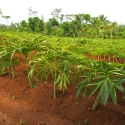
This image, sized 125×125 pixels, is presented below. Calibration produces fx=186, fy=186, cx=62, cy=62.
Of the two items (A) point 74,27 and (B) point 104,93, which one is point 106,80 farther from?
(A) point 74,27

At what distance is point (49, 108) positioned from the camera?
2639 mm

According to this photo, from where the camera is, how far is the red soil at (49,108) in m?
2.40

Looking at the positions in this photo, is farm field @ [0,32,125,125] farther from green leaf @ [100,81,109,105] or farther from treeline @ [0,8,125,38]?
treeline @ [0,8,125,38]

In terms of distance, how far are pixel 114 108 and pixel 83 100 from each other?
445 millimetres

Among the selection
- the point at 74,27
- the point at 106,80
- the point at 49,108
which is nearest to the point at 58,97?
the point at 49,108

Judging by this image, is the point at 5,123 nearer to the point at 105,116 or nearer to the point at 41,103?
the point at 41,103

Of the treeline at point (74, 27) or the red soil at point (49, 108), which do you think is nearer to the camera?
the red soil at point (49, 108)

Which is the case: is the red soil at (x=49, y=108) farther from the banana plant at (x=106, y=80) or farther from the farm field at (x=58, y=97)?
the banana plant at (x=106, y=80)

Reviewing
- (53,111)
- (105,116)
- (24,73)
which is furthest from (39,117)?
(24,73)

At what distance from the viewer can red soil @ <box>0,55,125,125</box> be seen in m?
2.40

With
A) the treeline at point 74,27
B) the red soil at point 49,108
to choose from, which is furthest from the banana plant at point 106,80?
the treeline at point 74,27

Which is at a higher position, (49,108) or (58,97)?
(58,97)

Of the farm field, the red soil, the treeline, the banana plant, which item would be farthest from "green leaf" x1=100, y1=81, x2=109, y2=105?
the treeline

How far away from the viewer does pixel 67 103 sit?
8.76 feet
